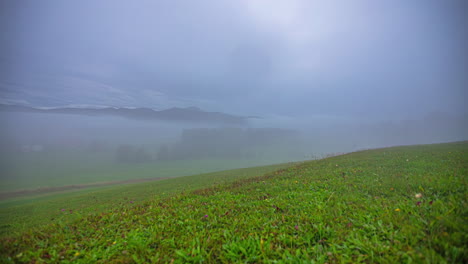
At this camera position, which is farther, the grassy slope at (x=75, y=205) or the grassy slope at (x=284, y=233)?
the grassy slope at (x=75, y=205)

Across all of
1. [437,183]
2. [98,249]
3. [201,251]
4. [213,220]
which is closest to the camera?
[201,251]

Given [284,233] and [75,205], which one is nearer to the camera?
[284,233]

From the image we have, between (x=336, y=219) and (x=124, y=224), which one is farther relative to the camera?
(x=124, y=224)

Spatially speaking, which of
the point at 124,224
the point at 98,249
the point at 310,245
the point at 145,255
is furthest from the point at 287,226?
the point at 124,224

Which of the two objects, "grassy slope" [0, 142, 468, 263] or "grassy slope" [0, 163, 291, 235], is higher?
"grassy slope" [0, 142, 468, 263]

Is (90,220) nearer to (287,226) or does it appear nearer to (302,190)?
(287,226)

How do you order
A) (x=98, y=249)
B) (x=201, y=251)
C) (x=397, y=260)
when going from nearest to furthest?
Result: (x=397, y=260) < (x=201, y=251) < (x=98, y=249)

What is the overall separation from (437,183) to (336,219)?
379 centimetres

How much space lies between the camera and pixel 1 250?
3.75m

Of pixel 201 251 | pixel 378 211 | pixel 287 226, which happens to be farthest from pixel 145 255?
pixel 378 211

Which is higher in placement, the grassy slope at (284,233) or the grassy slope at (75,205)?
the grassy slope at (284,233)

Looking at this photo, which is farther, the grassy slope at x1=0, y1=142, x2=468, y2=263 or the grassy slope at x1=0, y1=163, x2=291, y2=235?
the grassy slope at x1=0, y1=163, x2=291, y2=235

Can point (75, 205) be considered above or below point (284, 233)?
below

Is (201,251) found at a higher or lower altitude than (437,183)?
lower
